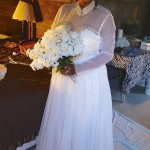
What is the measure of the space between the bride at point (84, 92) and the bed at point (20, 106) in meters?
0.08

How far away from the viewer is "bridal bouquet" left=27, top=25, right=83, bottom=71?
54.3 inches

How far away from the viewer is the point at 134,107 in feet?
9.58

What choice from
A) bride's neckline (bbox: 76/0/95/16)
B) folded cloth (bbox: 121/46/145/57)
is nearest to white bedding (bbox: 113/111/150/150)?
folded cloth (bbox: 121/46/145/57)

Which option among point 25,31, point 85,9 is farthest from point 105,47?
point 25,31

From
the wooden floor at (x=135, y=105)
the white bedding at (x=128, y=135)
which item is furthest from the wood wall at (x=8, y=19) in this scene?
the white bedding at (x=128, y=135)

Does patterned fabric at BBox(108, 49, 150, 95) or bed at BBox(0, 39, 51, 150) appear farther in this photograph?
patterned fabric at BBox(108, 49, 150, 95)

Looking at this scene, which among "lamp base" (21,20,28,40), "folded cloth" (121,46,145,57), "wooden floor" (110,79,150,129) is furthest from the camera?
"lamp base" (21,20,28,40)

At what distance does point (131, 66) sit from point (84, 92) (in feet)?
4.63

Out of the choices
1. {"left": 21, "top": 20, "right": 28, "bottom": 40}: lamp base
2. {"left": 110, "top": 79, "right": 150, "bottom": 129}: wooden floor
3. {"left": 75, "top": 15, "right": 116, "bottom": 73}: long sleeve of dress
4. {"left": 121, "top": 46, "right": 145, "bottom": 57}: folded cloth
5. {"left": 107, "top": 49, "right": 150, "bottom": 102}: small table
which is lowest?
{"left": 110, "top": 79, "right": 150, "bottom": 129}: wooden floor

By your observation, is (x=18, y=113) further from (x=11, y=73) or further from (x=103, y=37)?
(x=103, y=37)

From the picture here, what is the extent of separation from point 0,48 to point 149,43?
75.1 inches

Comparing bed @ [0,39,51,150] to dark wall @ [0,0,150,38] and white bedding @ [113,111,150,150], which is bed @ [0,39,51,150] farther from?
dark wall @ [0,0,150,38]

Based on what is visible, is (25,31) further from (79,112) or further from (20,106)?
(79,112)

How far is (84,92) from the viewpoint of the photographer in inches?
62.5
